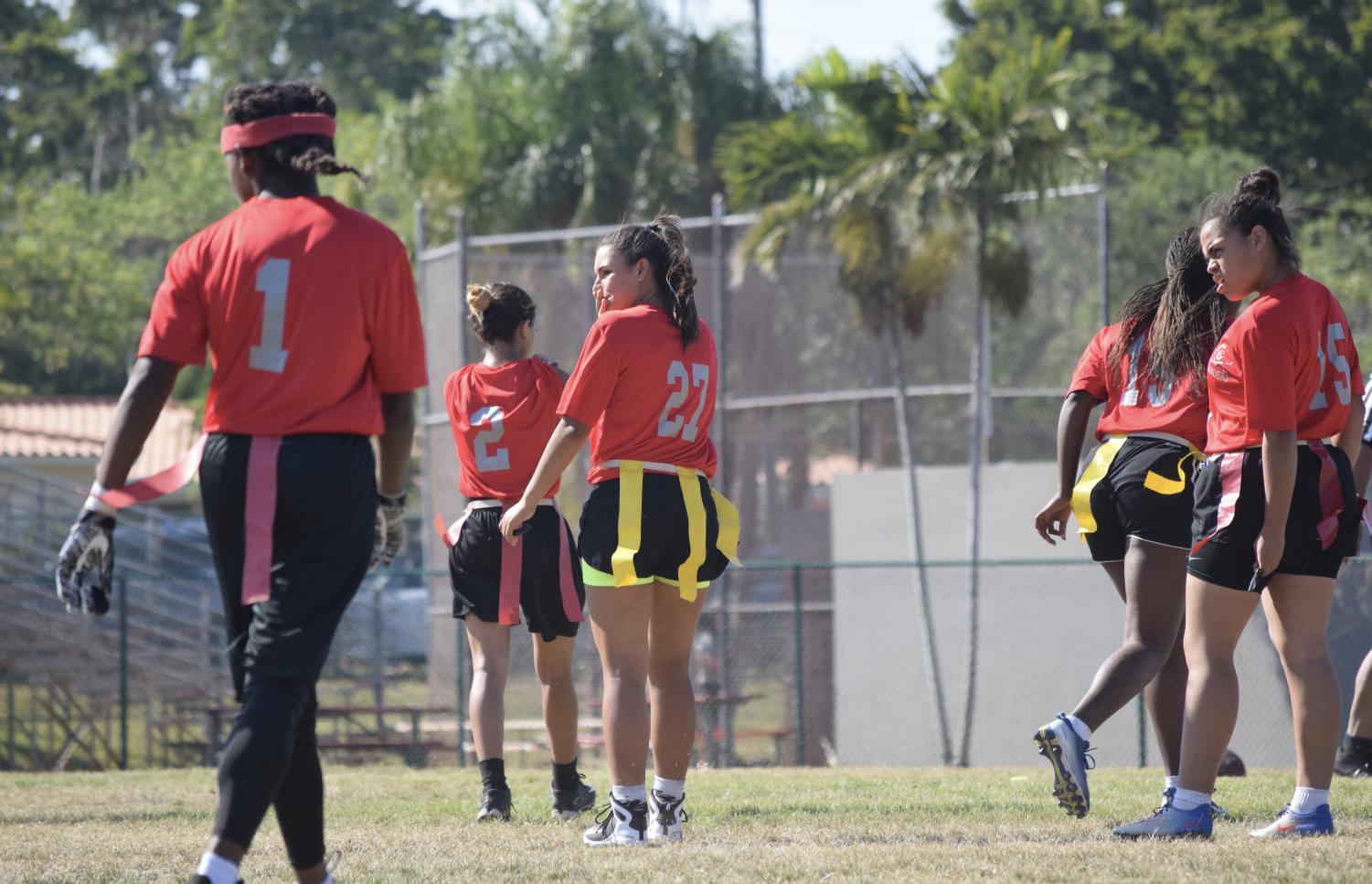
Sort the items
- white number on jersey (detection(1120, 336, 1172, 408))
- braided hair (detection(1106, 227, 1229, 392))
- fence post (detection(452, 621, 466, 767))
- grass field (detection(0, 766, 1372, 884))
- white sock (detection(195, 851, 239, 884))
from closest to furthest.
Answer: white sock (detection(195, 851, 239, 884)), grass field (detection(0, 766, 1372, 884)), braided hair (detection(1106, 227, 1229, 392)), white number on jersey (detection(1120, 336, 1172, 408)), fence post (detection(452, 621, 466, 767))

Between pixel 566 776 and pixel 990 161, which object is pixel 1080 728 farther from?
pixel 990 161

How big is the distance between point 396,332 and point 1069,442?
277cm

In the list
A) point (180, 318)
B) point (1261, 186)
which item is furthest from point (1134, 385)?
point (180, 318)

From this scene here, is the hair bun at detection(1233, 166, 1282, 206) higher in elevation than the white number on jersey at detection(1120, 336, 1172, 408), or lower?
higher

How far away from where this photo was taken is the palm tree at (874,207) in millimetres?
14383

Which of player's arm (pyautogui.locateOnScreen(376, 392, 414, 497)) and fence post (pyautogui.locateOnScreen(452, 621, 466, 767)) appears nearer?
player's arm (pyautogui.locateOnScreen(376, 392, 414, 497))

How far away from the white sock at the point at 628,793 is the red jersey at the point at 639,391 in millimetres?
996

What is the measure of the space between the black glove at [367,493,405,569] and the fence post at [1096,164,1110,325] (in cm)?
868

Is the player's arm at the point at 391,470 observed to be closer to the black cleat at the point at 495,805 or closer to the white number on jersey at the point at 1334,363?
the black cleat at the point at 495,805

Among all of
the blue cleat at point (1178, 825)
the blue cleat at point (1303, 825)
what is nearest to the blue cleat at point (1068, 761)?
the blue cleat at point (1178, 825)

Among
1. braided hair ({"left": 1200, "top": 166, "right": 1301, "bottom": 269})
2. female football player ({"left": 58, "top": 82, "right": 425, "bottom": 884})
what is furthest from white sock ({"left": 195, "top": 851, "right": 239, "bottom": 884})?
braided hair ({"left": 1200, "top": 166, "right": 1301, "bottom": 269})

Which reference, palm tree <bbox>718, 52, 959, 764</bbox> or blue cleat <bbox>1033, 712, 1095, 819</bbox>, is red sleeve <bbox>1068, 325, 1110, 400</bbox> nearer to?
blue cleat <bbox>1033, 712, 1095, 819</bbox>

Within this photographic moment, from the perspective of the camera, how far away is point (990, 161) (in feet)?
45.7

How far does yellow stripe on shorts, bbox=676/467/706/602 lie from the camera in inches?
213
